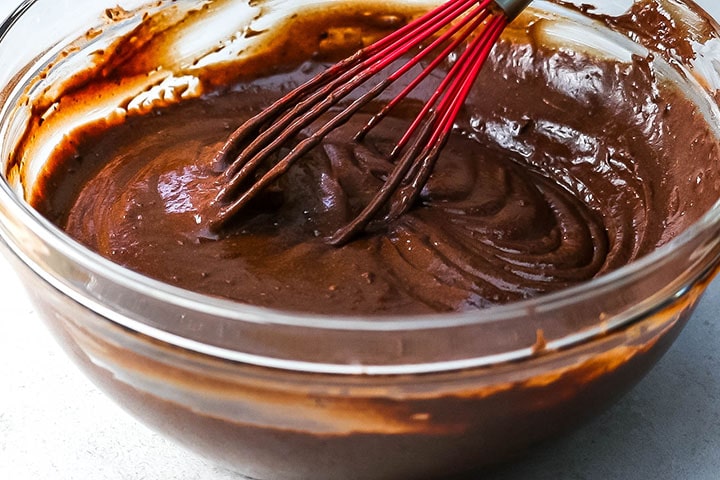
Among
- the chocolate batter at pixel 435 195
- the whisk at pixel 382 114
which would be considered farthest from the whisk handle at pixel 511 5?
the chocolate batter at pixel 435 195

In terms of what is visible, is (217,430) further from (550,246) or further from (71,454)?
(550,246)

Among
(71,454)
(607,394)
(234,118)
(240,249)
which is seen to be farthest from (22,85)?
(607,394)

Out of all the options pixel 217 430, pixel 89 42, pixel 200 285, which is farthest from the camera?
pixel 89 42

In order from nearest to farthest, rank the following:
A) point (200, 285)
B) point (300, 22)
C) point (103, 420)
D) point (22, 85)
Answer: point (200, 285)
point (103, 420)
point (22, 85)
point (300, 22)

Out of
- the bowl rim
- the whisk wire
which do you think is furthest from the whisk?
the bowl rim

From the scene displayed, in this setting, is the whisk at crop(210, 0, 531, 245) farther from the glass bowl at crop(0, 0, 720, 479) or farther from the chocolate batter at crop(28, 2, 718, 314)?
the glass bowl at crop(0, 0, 720, 479)

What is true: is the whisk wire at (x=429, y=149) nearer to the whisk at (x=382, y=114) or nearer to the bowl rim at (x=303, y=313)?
the whisk at (x=382, y=114)

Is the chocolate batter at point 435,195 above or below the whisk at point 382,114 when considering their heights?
below
